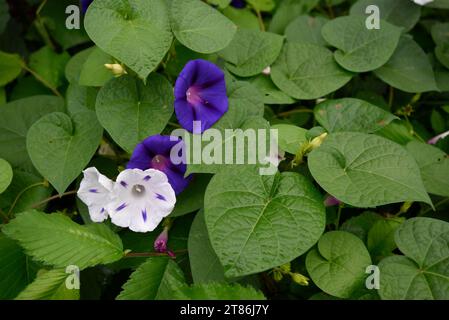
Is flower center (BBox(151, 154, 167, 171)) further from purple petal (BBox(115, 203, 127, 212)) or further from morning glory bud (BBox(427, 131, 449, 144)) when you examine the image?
morning glory bud (BBox(427, 131, 449, 144))

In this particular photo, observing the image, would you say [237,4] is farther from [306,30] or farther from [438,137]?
[438,137]

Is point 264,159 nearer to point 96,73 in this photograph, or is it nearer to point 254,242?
point 254,242

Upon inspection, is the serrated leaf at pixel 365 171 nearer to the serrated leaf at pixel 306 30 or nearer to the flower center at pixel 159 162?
the flower center at pixel 159 162

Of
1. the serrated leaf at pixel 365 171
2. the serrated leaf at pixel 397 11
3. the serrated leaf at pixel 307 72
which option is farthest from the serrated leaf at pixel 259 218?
the serrated leaf at pixel 397 11

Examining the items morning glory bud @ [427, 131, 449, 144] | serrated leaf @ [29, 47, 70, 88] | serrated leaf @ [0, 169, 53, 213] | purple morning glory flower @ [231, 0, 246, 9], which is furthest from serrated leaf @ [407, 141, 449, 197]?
serrated leaf @ [29, 47, 70, 88]

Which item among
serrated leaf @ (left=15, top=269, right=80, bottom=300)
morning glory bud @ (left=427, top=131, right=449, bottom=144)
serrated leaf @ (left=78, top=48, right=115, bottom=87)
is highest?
serrated leaf @ (left=78, top=48, right=115, bottom=87)

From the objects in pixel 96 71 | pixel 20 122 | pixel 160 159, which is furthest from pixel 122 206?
pixel 20 122
